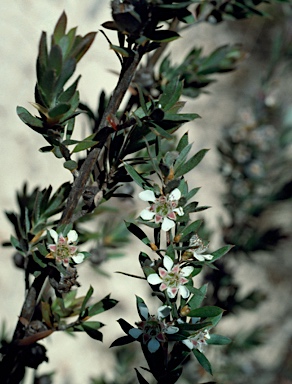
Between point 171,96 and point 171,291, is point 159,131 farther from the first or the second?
point 171,291

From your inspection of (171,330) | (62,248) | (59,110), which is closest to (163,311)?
(171,330)

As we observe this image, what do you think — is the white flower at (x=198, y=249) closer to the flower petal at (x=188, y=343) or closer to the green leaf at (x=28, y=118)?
the flower petal at (x=188, y=343)

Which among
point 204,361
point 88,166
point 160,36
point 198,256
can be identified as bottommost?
point 204,361

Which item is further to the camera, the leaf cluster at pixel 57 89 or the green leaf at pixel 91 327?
the green leaf at pixel 91 327

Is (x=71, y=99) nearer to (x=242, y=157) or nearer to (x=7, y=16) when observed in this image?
(x=242, y=157)

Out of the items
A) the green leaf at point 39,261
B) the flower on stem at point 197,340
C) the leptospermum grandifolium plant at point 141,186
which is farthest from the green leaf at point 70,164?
the flower on stem at point 197,340

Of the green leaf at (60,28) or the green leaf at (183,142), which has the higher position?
the green leaf at (60,28)
